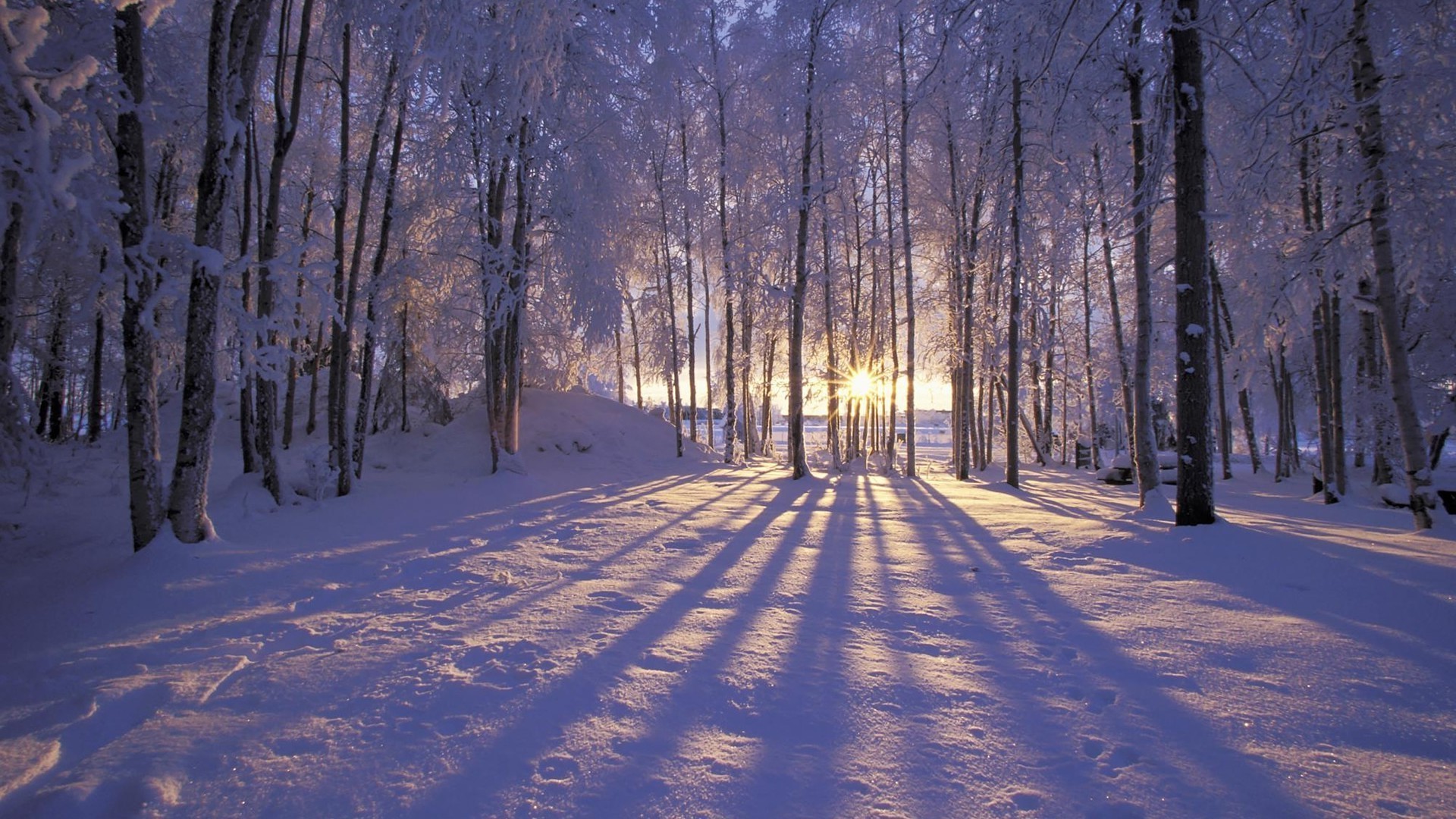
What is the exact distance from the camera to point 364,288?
31.2ft

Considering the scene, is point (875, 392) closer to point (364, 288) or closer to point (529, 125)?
point (529, 125)

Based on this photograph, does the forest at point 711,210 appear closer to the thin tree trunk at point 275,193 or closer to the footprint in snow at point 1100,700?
the thin tree trunk at point 275,193

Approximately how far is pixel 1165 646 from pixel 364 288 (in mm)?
11041

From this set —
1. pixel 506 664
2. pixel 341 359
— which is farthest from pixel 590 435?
pixel 506 664

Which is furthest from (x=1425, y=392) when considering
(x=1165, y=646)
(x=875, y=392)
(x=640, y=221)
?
(x=640, y=221)

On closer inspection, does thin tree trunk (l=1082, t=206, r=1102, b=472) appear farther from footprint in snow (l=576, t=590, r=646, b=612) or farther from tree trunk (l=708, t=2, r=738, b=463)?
footprint in snow (l=576, t=590, r=646, b=612)

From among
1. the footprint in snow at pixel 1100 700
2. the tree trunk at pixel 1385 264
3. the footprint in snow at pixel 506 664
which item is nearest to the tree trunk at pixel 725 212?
the tree trunk at pixel 1385 264

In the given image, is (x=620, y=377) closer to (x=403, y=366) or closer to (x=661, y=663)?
(x=403, y=366)

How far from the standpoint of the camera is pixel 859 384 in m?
17.1

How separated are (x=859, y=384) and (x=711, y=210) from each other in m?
6.61

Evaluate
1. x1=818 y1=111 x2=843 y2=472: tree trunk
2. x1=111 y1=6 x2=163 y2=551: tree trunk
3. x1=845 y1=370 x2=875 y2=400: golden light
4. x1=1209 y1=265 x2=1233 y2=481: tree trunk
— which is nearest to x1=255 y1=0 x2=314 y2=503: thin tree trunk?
x1=111 y1=6 x2=163 y2=551: tree trunk

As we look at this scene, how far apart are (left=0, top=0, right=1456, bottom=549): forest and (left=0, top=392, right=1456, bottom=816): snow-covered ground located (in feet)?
5.10

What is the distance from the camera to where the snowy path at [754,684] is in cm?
188

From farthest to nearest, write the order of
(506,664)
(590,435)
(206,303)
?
(590,435), (206,303), (506,664)
